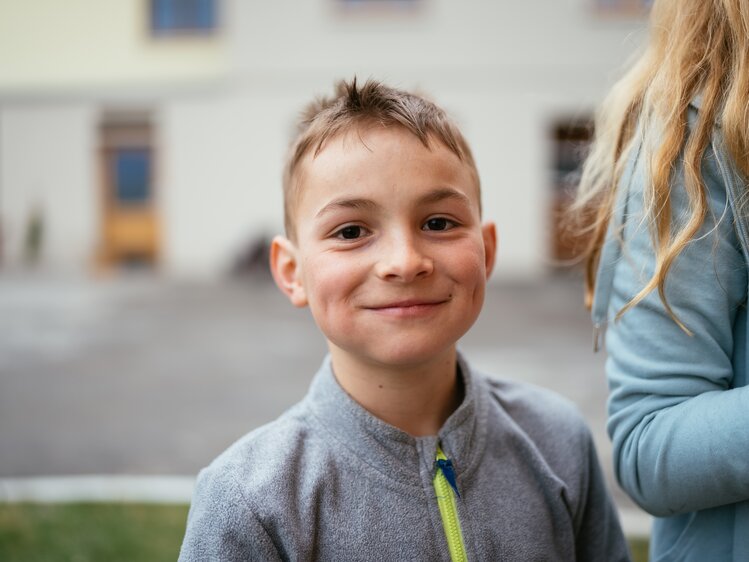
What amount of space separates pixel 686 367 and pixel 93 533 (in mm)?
2509

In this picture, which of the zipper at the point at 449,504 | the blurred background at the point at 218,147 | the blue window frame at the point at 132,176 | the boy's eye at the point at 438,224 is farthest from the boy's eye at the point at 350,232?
the blue window frame at the point at 132,176

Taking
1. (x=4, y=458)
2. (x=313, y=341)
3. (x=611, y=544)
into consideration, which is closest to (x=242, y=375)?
(x=313, y=341)

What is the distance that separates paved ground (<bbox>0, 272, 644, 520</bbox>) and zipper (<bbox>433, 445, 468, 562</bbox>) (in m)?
2.57

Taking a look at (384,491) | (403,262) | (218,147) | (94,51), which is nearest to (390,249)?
(403,262)

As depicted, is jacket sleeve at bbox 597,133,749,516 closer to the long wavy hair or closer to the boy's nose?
the long wavy hair

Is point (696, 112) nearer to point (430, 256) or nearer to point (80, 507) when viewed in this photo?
point (430, 256)

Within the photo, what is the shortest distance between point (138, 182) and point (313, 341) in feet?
27.5

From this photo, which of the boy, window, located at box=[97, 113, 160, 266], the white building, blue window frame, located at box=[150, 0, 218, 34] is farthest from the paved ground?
blue window frame, located at box=[150, 0, 218, 34]

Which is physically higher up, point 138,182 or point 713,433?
point 713,433

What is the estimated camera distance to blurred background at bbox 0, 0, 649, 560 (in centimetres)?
985

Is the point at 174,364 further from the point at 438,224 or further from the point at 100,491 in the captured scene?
the point at 438,224

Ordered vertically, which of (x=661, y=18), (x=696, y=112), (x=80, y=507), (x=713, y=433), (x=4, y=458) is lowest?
(x=4, y=458)

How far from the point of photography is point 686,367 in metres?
1.26

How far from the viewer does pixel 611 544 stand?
5.12 ft
